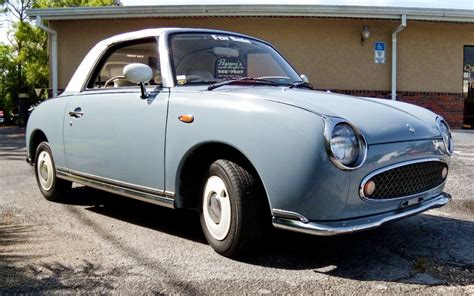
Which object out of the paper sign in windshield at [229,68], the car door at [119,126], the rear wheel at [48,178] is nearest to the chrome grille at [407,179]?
the car door at [119,126]

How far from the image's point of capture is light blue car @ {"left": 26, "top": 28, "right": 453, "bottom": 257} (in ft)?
9.78

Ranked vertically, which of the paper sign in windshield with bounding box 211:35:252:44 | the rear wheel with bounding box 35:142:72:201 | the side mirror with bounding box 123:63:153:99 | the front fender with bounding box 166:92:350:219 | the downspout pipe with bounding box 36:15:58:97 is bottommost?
the rear wheel with bounding box 35:142:72:201

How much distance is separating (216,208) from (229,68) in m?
1.43

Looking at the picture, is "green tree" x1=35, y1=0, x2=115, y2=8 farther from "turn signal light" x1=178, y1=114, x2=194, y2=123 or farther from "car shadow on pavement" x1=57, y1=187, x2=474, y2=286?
"turn signal light" x1=178, y1=114, x2=194, y2=123

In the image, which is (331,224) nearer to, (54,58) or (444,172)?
(444,172)

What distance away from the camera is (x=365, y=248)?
12.2 ft

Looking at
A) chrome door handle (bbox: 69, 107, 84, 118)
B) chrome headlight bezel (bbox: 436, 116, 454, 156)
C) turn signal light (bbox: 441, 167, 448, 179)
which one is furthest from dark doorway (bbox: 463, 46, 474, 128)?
chrome door handle (bbox: 69, 107, 84, 118)

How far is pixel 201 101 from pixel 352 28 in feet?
35.6

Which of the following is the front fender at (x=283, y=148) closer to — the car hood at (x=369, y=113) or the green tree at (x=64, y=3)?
the car hood at (x=369, y=113)

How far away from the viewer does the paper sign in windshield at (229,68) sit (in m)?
4.34

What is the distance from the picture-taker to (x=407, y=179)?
10.8 ft

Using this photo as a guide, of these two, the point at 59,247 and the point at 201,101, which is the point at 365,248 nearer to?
the point at 201,101

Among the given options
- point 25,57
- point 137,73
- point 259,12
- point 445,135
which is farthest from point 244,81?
point 25,57

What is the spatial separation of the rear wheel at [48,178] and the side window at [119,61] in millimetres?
972
